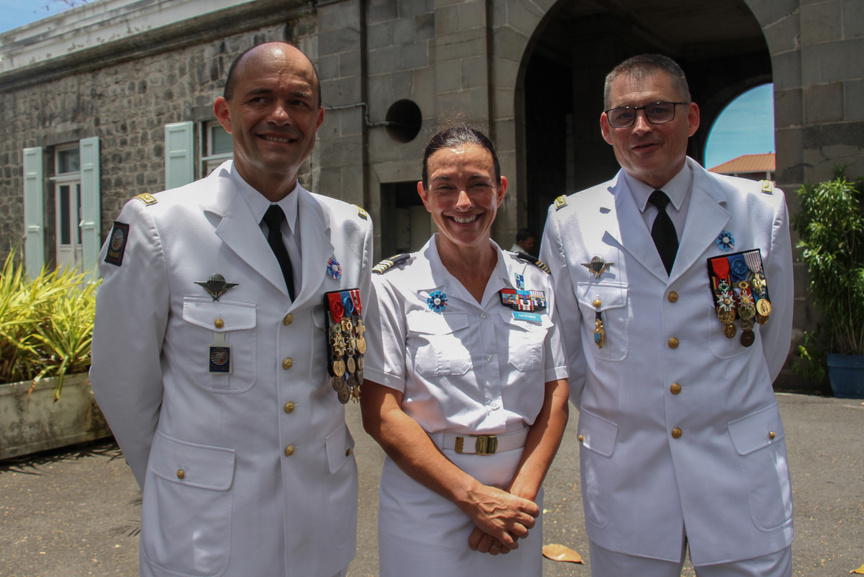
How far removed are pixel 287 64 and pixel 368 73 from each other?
7578 mm

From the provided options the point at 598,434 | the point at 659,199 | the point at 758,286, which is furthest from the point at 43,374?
the point at 758,286

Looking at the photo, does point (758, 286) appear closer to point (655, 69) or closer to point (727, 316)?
point (727, 316)

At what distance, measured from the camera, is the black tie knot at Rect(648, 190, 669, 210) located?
2.19m

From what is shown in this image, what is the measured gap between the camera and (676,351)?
204cm

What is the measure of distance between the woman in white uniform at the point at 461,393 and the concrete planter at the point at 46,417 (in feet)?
11.6

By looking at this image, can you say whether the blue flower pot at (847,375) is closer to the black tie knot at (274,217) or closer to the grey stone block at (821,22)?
the grey stone block at (821,22)

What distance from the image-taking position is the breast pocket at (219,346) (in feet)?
5.82

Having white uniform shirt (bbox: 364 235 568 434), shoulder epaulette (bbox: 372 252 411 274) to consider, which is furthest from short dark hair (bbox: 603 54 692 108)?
shoulder epaulette (bbox: 372 252 411 274)

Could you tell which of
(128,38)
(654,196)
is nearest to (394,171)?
(128,38)

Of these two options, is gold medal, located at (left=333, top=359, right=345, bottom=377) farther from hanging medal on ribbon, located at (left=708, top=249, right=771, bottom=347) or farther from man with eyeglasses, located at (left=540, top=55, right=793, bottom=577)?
hanging medal on ribbon, located at (left=708, top=249, right=771, bottom=347)

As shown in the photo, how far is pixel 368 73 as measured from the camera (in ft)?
29.8

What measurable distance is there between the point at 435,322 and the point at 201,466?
79 cm

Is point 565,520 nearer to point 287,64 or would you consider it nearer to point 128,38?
point 287,64

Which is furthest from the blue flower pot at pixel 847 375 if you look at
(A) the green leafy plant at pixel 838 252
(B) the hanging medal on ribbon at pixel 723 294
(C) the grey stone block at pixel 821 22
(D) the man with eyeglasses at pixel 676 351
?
(B) the hanging medal on ribbon at pixel 723 294
